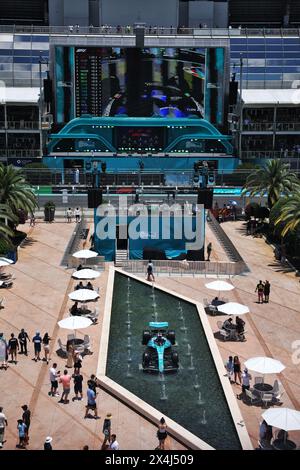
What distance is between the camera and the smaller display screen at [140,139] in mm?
84250

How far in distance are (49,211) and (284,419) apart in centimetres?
4025

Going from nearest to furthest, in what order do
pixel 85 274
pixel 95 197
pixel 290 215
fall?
pixel 85 274, pixel 290 215, pixel 95 197

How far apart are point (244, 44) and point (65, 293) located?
55305 mm

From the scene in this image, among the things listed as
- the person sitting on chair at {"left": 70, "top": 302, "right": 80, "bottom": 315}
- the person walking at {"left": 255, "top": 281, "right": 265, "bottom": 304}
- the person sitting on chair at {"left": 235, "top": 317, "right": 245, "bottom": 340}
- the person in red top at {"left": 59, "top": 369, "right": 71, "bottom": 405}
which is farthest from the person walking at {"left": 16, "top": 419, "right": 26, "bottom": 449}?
the person walking at {"left": 255, "top": 281, "right": 265, "bottom": 304}

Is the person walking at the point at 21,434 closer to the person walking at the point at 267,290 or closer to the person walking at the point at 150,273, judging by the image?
the person walking at the point at 267,290

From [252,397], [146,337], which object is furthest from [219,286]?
[252,397]

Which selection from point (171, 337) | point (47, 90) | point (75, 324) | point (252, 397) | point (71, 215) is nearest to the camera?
point (252, 397)

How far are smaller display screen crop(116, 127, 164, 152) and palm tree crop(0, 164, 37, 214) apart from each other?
3006 centimetres

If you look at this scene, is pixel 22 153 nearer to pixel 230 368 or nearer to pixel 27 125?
pixel 27 125

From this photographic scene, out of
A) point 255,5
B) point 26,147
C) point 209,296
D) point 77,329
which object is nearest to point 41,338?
point 77,329

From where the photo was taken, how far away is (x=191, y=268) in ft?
162

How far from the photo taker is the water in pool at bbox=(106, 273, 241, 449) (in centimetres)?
2855

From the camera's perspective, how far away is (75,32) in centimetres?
9025

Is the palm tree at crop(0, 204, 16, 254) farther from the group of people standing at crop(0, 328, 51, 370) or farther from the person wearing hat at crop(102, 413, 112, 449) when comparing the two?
the person wearing hat at crop(102, 413, 112, 449)
